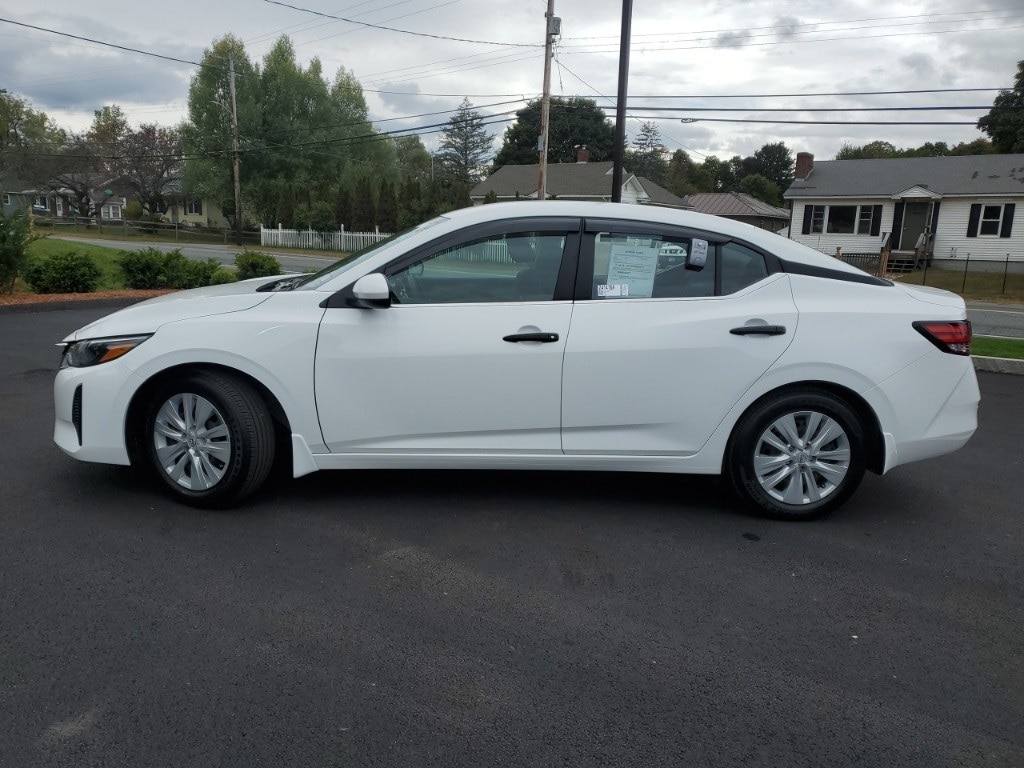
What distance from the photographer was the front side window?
4.39 meters

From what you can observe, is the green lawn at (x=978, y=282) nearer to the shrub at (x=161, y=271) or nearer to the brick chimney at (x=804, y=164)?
the brick chimney at (x=804, y=164)

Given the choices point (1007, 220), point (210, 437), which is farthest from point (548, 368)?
point (1007, 220)

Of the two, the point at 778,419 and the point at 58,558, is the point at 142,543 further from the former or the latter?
the point at 778,419

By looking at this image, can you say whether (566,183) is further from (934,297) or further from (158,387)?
(158,387)

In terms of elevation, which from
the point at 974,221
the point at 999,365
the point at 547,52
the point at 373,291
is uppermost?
the point at 547,52

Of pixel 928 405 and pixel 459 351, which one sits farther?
pixel 928 405

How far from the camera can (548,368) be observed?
4281mm

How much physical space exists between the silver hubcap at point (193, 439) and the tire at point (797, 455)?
279 centimetres

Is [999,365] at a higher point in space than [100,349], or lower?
lower

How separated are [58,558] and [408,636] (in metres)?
1.82

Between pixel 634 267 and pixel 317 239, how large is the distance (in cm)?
4241

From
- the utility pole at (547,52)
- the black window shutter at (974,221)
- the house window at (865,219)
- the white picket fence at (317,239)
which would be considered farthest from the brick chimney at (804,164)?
the white picket fence at (317,239)

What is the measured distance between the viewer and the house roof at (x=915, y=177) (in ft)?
115

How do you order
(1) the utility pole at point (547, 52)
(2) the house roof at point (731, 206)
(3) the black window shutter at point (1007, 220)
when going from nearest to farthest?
(1) the utility pole at point (547, 52)
(3) the black window shutter at point (1007, 220)
(2) the house roof at point (731, 206)
